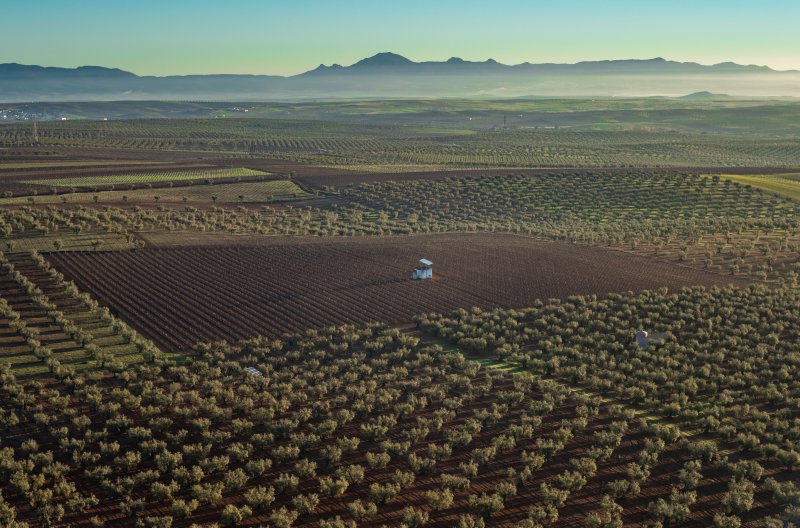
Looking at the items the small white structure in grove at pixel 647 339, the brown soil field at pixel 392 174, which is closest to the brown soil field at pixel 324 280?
the small white structure in grove at pixel 647 339

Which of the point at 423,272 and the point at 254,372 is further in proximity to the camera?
the point at 423,272

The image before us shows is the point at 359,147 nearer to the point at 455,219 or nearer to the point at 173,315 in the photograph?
the point at 455,219

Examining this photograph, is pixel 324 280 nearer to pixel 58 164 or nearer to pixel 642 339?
pixel 642 339

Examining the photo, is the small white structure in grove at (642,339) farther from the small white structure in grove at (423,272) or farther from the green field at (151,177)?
the green field at (151,177)

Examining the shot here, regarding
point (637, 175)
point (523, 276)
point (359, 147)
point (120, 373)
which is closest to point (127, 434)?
point (120, 373)

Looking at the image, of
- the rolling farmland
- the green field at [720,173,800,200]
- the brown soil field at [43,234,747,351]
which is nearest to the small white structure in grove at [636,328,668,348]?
the rolling farmland

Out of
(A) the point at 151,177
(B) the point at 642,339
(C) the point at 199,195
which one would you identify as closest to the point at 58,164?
(A) the point at 151,177

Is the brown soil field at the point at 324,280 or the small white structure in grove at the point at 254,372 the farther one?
the brown soil field at the point at 324,280
